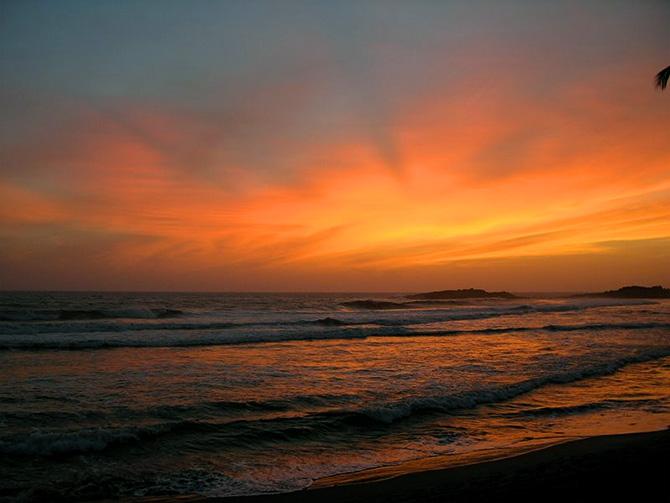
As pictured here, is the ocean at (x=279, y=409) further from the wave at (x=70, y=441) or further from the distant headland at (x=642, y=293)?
Result: the distant headland at (x=642, y=293)

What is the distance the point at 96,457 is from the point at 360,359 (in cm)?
1134

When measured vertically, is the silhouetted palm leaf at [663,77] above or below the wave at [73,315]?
above

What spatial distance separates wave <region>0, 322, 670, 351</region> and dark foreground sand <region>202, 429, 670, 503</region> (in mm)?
17538

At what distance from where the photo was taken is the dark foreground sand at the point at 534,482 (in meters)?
5.48

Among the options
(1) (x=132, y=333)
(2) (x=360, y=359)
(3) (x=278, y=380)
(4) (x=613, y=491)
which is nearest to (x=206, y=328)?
(1) (x=132, y=333)

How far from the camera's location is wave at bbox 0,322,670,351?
20.9m

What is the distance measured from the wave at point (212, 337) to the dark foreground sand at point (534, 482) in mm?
17538

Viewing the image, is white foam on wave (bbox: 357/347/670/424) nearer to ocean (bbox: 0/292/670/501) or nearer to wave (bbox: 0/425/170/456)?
ocean (bbox: 0/292/670/501)

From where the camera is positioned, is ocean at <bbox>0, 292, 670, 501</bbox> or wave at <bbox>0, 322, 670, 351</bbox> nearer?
ocean at <bbox>0, 292, 670, 501</bbox>

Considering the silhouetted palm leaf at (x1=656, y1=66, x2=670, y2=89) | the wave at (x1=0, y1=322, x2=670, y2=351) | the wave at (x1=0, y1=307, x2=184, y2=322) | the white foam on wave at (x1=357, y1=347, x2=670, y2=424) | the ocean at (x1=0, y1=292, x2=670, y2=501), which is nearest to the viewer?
the ocean at (x1=0, y1=292, x2=670, y2=501)

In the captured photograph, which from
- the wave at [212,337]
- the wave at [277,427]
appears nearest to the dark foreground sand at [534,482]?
the wave at [277,427]

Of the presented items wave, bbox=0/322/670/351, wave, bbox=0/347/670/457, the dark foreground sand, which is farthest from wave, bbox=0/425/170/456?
wave, bbox=0/322/670/351

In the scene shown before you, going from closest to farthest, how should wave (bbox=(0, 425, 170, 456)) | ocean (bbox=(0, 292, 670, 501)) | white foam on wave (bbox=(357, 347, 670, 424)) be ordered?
ocean (bbox=(0, 292, 670, 501)) → wave (bbox=(0, 425, 170, 456)) → white foam on wave (bbox=(357, 347, 670, 424))

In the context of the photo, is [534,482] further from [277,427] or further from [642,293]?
[642,293]
